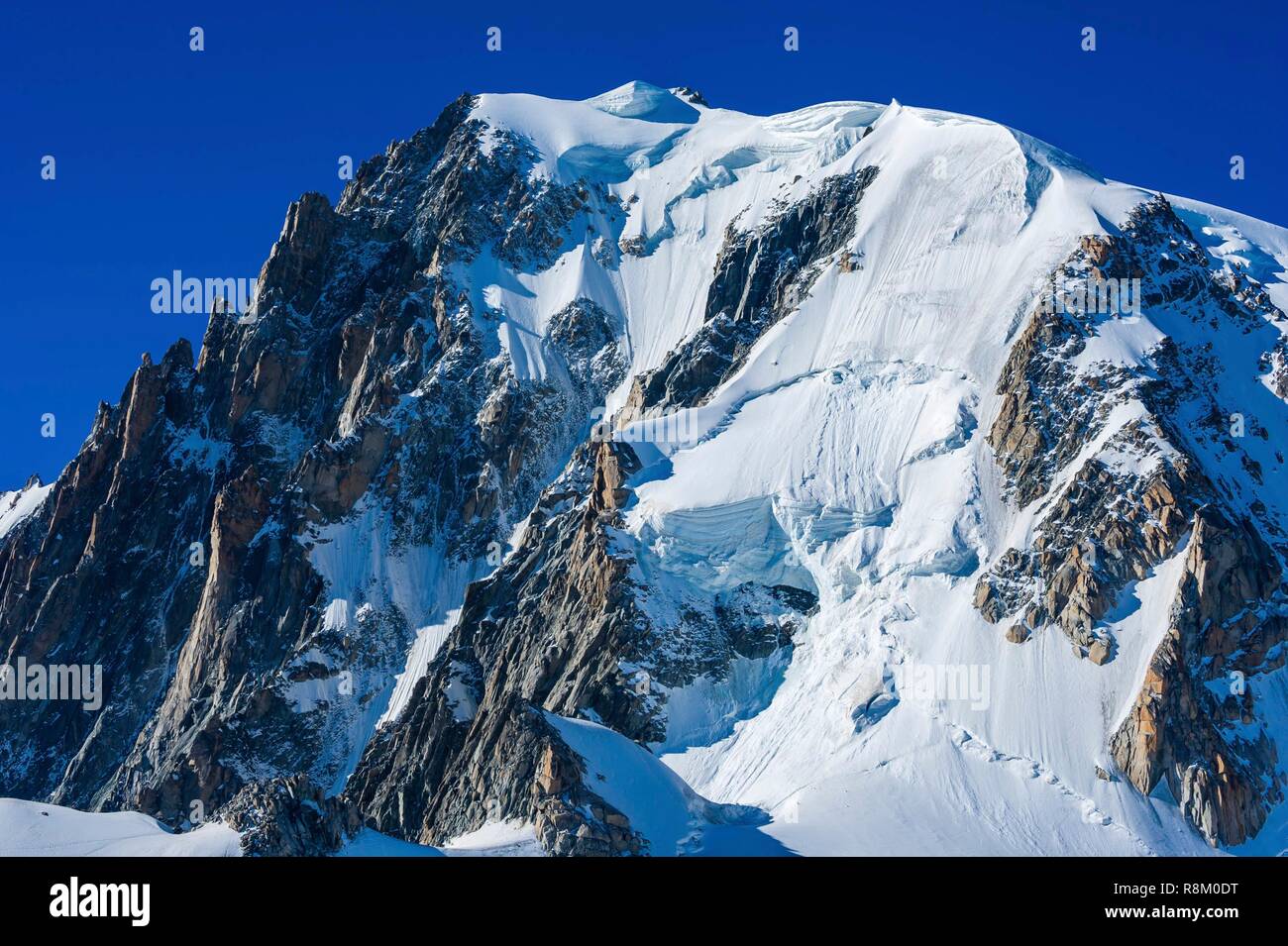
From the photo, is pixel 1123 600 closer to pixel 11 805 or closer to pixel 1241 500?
pixel 1241 500

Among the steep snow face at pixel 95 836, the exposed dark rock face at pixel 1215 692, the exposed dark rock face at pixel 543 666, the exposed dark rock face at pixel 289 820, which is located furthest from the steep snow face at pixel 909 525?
the steep snow face at pixel 95 836

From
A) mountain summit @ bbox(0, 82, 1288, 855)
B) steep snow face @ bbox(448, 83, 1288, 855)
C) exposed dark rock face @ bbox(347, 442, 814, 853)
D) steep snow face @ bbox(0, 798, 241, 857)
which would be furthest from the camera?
exposed dark rock face @ bbox(347, 442, 814, 853)

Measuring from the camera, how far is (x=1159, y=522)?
145m

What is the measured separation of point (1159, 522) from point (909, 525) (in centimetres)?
2009

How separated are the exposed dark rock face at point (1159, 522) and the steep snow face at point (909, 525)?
68.9 inches

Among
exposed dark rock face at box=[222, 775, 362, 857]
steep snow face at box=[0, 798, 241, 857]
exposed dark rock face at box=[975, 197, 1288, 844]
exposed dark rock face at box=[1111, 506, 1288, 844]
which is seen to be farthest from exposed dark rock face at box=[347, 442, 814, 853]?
exposed dark rock face at box=[1111, 506, 1288, 844]

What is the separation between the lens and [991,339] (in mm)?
165000


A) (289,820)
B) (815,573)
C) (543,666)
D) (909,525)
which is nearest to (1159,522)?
(909,525)

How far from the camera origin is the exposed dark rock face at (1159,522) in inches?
5354

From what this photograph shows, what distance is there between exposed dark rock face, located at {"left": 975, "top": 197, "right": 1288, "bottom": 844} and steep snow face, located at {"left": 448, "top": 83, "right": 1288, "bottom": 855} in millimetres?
1750

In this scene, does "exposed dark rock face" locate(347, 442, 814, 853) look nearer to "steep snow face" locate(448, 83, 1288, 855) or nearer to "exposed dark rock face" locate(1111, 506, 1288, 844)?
"steep snow face" locate(448, 83, 1288, 855)

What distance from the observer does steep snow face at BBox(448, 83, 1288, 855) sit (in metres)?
133

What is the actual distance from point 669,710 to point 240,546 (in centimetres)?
6305
